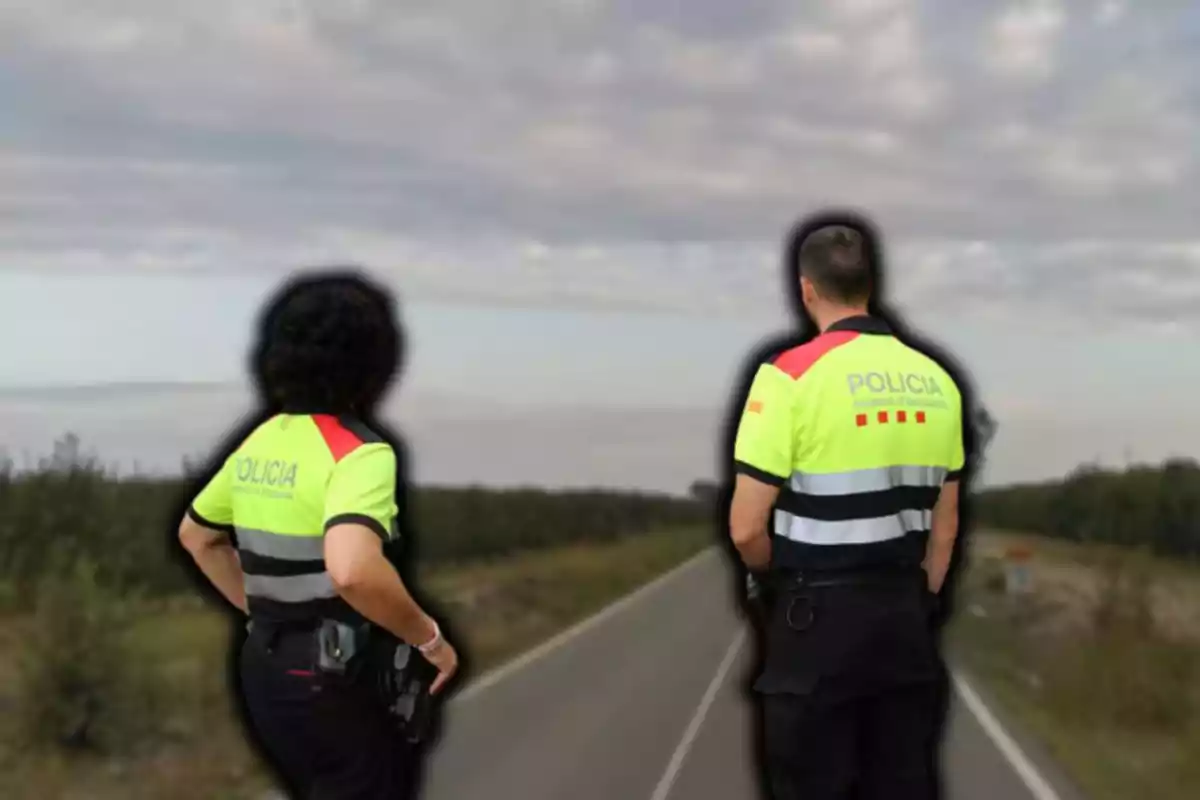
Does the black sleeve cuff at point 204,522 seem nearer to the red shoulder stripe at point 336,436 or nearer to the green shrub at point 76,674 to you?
the red shoulder stripe at point 336,436

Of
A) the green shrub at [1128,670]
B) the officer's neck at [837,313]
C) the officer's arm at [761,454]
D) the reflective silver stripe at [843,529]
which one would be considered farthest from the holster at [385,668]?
the green shrub at [1128,670]

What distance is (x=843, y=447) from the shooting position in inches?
173

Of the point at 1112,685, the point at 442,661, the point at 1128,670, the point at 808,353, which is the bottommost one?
the point at 1112,685

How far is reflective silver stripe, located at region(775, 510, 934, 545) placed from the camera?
4.41m

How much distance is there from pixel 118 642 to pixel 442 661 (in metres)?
11.0

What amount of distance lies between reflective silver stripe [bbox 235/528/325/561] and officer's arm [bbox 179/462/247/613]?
27 cm

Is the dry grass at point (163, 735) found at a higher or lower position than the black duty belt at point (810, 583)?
lower

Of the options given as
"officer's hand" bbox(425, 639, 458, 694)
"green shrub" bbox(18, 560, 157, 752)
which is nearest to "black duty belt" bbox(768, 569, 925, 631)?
"officer's hand" bbox(425, 639, 458, 694)

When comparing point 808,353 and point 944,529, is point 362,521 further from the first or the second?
point 944,529

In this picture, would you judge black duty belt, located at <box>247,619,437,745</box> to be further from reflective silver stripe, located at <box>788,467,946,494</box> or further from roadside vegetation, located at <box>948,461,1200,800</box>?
roadside vegetation, located at <box>948,461,1200,800</box>

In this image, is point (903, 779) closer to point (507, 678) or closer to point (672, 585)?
point (507, 678)

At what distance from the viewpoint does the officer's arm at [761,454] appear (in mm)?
4352

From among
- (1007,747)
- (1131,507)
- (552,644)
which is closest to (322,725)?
(1007,747)

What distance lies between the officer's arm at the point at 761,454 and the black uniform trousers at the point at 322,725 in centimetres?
98
